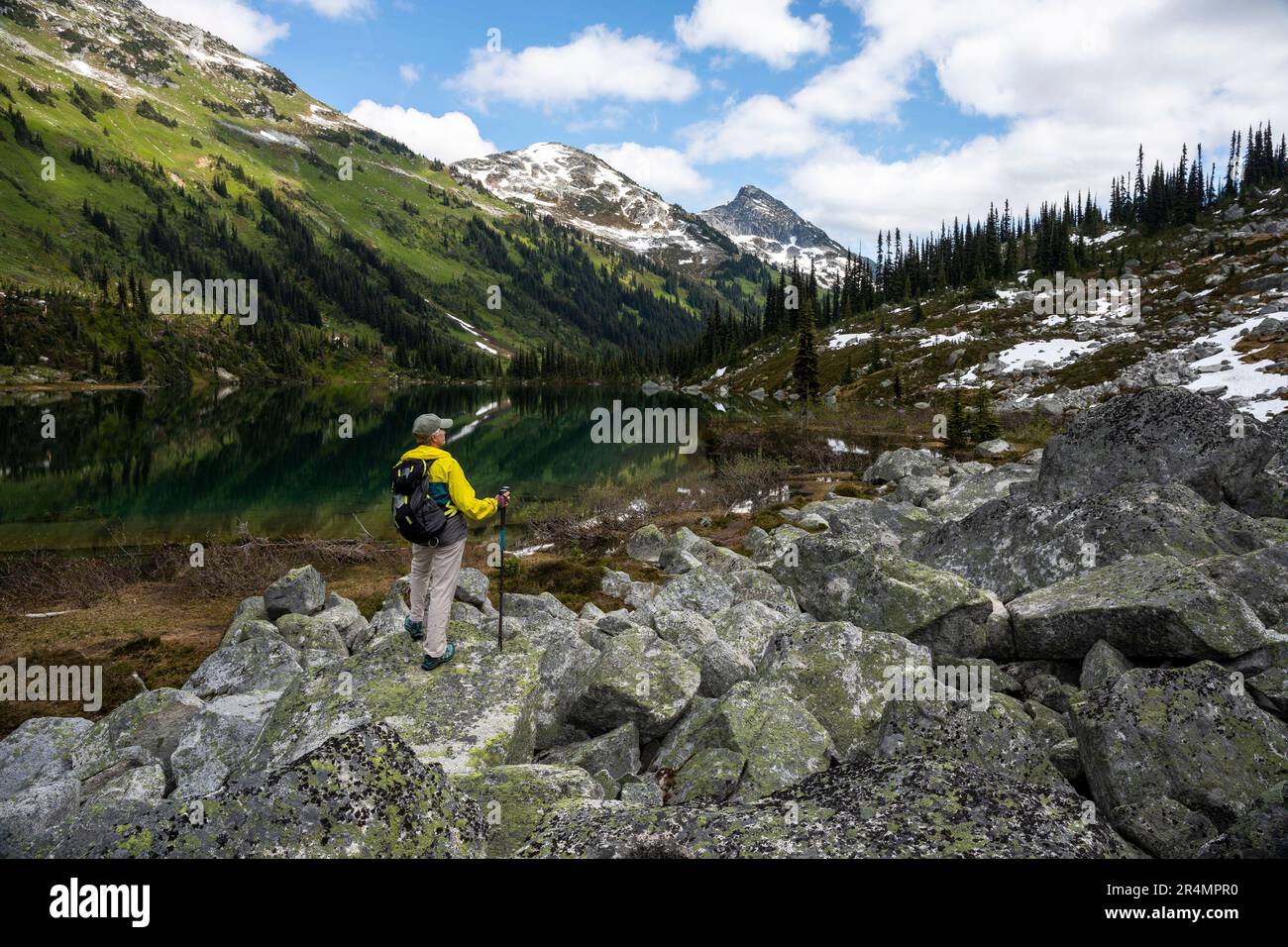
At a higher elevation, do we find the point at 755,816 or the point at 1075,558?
the point at 1075,558

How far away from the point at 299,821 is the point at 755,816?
3.26 meters

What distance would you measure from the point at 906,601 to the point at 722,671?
337cm

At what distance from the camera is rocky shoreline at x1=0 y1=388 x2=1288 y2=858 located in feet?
15.0

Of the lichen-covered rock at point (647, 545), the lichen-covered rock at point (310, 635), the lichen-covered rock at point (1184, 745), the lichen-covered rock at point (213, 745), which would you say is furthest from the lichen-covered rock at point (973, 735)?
the lichen-covered rock at point (647, 545)

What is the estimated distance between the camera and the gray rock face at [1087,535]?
10.9 meters

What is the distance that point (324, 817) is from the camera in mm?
4352

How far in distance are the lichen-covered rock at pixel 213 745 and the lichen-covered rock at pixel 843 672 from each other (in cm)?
721

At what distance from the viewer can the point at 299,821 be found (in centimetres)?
427

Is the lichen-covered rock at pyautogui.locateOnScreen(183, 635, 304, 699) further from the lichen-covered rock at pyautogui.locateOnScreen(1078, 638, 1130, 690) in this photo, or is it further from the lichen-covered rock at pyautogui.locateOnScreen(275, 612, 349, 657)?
the lichen-covered rock at pyautogui.locateOnScreen(1078, 638, 1130, 690)

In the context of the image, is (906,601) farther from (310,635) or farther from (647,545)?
(647,545)

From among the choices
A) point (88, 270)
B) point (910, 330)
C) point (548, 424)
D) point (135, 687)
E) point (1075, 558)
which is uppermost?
point (88, 270)

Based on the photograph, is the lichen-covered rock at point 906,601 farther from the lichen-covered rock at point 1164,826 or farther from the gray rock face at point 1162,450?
the gray rock face at point 1162,450
